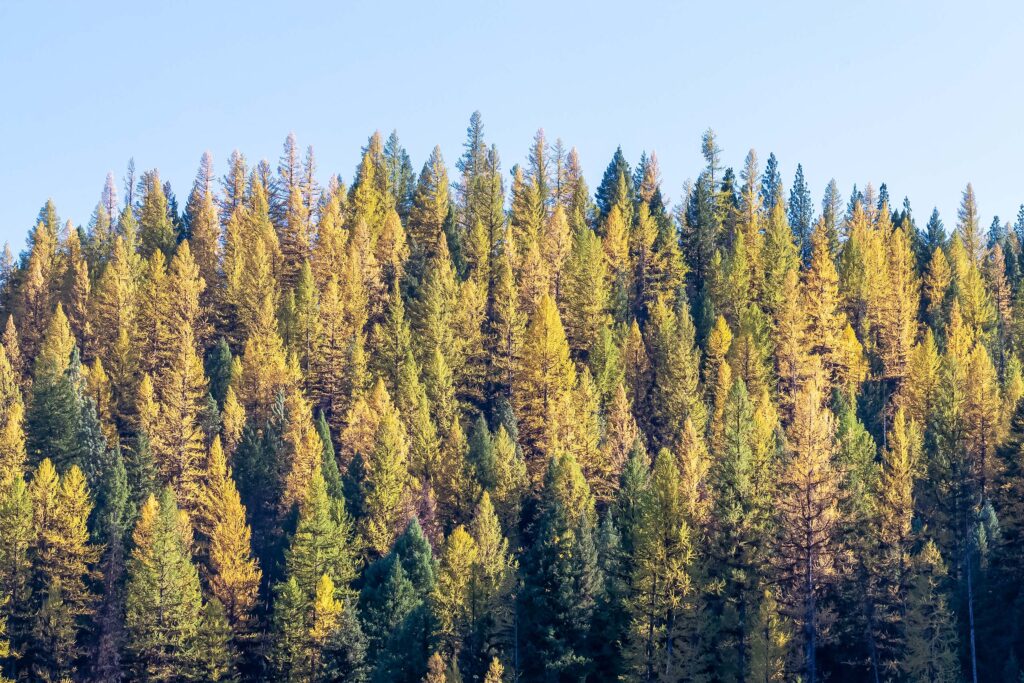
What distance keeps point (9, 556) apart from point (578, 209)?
7019cm

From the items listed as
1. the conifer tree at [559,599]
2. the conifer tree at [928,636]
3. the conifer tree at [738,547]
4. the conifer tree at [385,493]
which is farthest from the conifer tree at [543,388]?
the conifer tree at [928,636]

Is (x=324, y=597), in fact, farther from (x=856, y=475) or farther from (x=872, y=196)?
(x=872, y=196)

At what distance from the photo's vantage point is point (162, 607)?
69250mm

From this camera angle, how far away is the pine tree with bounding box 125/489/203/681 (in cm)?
6875

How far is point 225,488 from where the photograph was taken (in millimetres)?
75062

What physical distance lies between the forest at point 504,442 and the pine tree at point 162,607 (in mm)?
189

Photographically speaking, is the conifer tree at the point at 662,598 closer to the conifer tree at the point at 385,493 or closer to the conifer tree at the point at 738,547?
the conifer tree at the point at 738,547

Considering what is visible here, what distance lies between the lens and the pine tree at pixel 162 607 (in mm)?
68750

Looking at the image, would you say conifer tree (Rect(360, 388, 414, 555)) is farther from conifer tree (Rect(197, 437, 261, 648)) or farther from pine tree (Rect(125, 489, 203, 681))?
pine tree (Rect(125, 489, 203, 681))

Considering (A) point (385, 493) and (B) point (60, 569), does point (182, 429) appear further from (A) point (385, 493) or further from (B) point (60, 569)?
(A) point (385, 493)

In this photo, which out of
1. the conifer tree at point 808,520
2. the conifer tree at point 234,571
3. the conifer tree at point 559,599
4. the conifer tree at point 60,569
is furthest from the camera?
the conifer tree at point 234,571

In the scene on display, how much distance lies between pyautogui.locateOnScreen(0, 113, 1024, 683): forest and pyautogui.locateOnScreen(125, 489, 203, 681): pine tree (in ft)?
0.62

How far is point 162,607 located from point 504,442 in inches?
833

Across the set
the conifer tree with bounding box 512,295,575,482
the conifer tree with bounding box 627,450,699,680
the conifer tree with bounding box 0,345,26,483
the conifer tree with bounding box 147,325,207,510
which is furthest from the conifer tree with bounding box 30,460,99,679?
the conifer tree with bounding box 627,450,699,680
